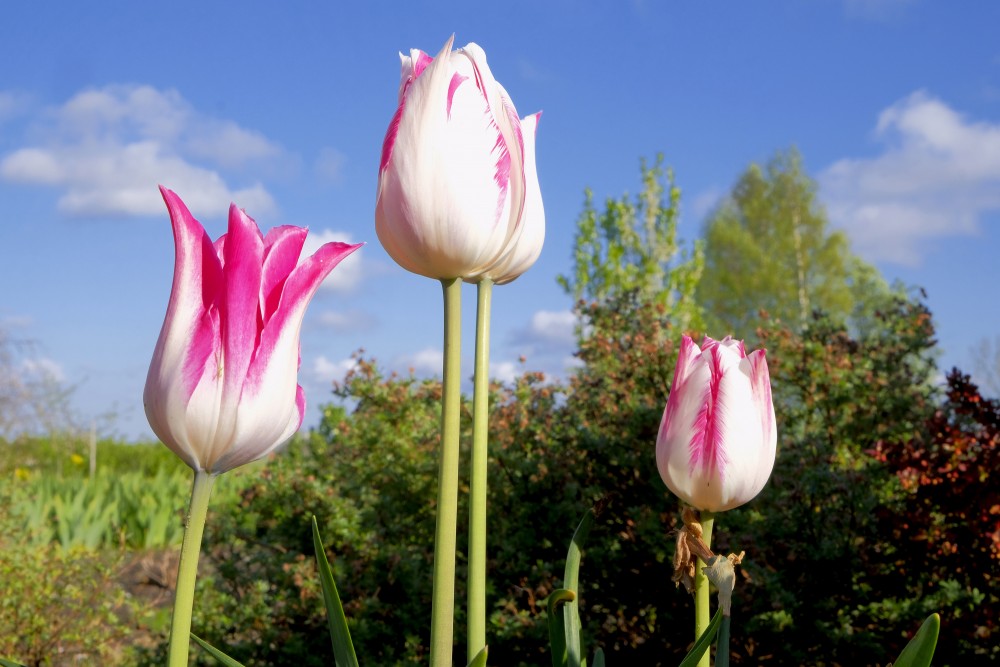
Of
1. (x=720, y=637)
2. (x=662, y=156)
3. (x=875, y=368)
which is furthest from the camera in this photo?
(x=662, y=156)

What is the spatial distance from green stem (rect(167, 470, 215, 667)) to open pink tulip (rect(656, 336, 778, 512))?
602 mm

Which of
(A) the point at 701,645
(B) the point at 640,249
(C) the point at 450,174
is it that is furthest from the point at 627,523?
(B) the point at 640,249

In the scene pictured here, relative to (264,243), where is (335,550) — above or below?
below

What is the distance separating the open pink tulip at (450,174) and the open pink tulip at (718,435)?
0.35m

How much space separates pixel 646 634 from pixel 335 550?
122 centimetres

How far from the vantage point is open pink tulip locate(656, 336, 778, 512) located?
1.16m

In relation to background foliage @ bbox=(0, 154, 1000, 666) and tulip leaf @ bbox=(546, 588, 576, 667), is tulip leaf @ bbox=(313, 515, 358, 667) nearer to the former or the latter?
tulip leaf @ bbox=(546, 588, 576, 667)

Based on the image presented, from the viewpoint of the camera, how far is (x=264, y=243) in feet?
2.99

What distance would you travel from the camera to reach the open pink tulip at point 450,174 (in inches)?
37.5

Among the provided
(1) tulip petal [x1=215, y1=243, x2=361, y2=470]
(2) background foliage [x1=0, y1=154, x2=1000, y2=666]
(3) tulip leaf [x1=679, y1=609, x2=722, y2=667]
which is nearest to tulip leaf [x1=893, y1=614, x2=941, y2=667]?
(3) tulip leaf [x1=679, y1=609, x2=722, y2=667]

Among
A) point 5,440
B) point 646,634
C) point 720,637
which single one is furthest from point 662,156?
point 720,637

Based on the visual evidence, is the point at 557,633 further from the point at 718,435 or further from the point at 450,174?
the point at 450,174

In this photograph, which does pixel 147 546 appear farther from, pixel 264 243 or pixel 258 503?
pixel 264 243

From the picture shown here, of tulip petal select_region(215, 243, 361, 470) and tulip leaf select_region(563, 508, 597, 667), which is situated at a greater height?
tulip petal select_region(215, 243, 361, 470)
